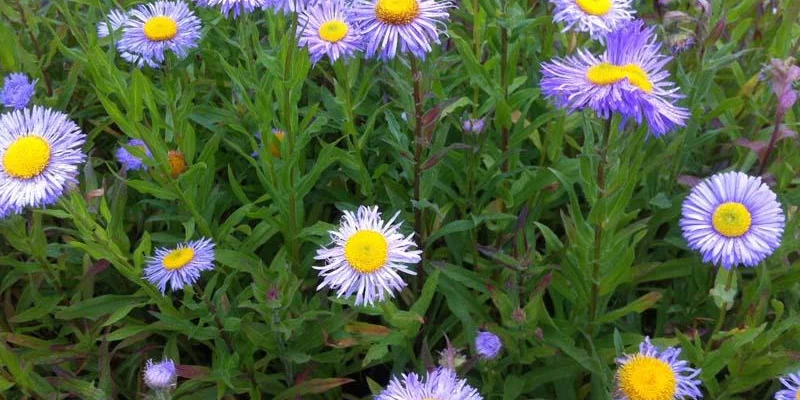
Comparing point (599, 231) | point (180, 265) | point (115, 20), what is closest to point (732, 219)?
point (599, 231)

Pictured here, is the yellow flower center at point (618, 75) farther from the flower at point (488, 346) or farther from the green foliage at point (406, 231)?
the flower at point (488, 346)

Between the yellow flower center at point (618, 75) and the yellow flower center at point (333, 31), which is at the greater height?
the yellow flower center at point (333, 31)

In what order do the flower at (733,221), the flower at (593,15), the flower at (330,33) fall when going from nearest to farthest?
the flower at (733,221) → the flower at (593,15) → the flower at (330,33)

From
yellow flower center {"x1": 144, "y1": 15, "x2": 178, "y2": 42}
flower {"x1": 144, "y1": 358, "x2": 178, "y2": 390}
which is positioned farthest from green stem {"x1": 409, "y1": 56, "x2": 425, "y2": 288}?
yellow flower center {"x1": 144, "y1": 15, "x2": 178, "y2": 42}

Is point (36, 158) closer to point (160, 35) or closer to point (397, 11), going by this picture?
point (160, 35)

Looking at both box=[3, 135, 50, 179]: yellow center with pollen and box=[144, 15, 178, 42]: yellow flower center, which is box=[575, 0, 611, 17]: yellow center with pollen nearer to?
box=[144, 15, 178, 42]: yellow flower center

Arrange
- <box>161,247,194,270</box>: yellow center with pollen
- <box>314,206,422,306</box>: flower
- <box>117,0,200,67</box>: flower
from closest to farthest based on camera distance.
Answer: <box>314,206,422,306</box>: flower < <box>161,247,194,270</box>: yellow center with pollen < <box>117,0,200,67</box>: flower

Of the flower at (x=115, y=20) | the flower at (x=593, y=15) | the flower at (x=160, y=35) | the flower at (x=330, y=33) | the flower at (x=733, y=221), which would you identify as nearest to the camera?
the flower at (x=733, y=221)

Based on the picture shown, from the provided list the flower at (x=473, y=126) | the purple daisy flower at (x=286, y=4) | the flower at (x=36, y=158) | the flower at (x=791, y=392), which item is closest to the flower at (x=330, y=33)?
the purple daisy flower at (x=286, y=4)
